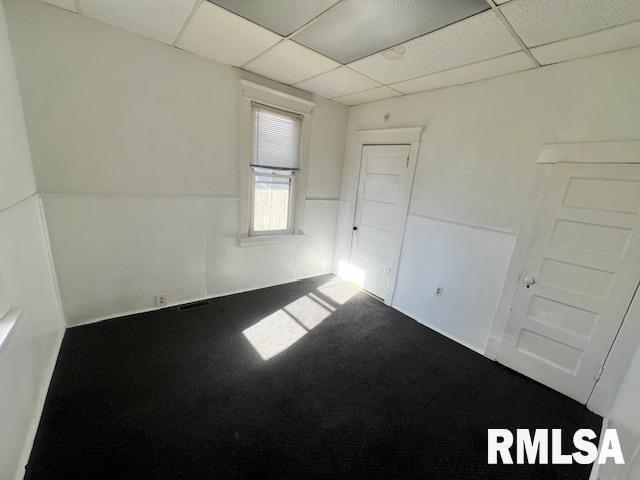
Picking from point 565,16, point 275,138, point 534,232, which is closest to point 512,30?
point 565,16

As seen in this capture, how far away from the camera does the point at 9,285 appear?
133cm

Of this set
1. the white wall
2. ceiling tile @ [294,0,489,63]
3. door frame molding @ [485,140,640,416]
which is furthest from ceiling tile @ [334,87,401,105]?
the white wall

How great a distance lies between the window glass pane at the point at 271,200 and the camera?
333cm

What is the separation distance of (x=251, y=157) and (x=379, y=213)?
1.83 meters

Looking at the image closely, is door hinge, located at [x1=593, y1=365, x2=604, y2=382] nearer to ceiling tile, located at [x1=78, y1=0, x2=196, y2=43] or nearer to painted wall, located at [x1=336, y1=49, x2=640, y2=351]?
painted wall, located at [x1=336, y1=49, x2=640, y2=351]

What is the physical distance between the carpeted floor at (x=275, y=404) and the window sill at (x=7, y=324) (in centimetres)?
78

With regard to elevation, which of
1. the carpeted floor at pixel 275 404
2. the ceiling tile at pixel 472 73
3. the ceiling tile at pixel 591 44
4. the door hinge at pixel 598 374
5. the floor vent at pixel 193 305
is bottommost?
the carpeted floor at pixel 275 404

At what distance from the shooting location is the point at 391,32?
1.85 m

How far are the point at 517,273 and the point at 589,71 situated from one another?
5.35 ft

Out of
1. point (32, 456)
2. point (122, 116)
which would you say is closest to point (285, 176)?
point (122, 116)

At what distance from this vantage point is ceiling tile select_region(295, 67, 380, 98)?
2.69 metres

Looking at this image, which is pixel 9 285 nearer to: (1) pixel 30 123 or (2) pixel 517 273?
(1) pixel 30 123
